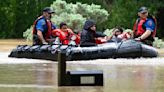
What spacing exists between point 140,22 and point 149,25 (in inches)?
11.8

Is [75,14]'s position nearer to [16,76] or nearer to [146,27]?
[146,27]

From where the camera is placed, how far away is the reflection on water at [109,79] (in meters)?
8.58

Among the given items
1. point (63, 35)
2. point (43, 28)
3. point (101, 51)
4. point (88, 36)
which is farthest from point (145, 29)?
point (43, 28)

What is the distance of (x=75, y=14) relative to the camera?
27.1 m

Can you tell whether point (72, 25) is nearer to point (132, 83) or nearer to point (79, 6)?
point (79, 6)

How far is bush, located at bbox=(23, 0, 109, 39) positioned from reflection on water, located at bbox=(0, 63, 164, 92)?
13467 millimetres

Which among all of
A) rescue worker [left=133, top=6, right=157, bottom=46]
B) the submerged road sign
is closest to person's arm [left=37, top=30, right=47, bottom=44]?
rescue worker [left=133, top=6, right=157, bottom=46]

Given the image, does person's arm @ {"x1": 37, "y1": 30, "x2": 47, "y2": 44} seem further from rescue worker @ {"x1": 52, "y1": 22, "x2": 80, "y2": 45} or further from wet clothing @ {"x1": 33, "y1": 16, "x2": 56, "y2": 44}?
rescue worker @ {"x1": 52, "y1": 22, "x2": 80, "y2": 45}

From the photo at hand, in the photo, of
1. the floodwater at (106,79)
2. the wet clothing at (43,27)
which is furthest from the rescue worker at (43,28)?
the floodwater at (106,79)

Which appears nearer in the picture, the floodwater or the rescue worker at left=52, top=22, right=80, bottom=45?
the floodwater

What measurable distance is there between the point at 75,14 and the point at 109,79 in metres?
17.2

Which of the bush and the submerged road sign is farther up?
the submerged road sign

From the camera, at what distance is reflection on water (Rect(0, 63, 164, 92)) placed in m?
8.58

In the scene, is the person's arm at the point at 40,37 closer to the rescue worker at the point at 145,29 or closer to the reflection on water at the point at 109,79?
the rescue worker at the point at 145,29
